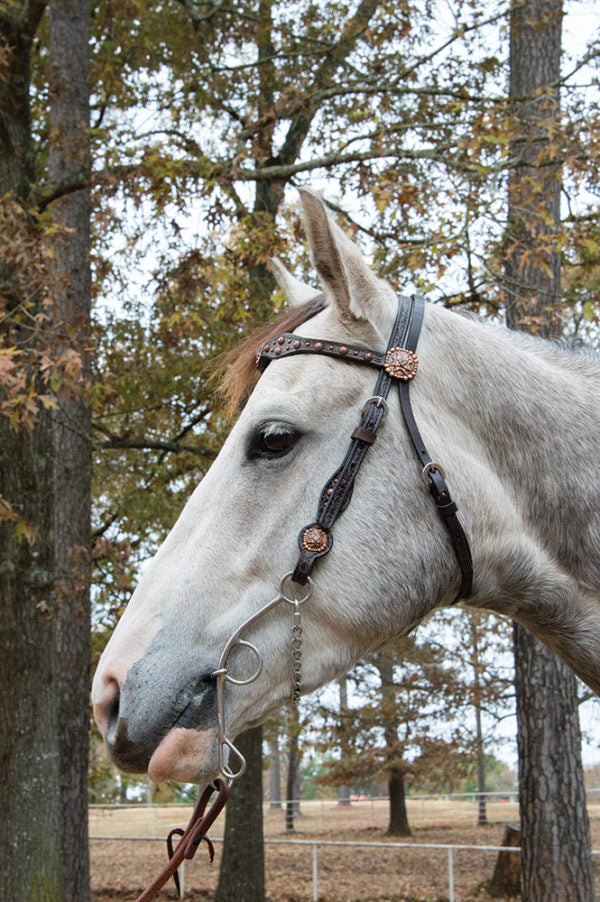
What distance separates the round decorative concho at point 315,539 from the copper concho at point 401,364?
0.48m

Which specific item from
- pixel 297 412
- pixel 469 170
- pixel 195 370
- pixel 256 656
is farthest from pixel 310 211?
pixel 195 370

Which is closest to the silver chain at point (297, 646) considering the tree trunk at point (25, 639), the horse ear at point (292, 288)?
the horse ear at point (292, 288)

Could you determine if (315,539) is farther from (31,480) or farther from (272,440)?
(31,480)

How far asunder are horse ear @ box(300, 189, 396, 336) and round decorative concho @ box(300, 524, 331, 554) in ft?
2.01

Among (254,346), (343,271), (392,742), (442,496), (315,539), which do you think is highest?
(343,271)

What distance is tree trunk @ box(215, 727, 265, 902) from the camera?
10336 mm

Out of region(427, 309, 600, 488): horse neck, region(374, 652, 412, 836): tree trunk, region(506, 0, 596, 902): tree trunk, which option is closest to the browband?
region(427, 309, 600, 488): horse neck

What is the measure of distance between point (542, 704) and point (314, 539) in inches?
202

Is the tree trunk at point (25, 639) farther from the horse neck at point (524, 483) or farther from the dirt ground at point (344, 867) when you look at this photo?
the dirt ground at point (344, 867)

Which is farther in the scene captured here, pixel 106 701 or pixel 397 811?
pixel 397 811

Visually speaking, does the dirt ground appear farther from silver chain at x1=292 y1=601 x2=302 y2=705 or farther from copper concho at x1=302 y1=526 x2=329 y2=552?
copper concho at x1=302 y1=526 x2=329 y2=552

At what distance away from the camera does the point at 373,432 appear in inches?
81.0

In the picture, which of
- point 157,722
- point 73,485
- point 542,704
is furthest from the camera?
point 73,485

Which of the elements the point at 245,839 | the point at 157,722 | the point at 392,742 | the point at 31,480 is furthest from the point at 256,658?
the point at 392,742
